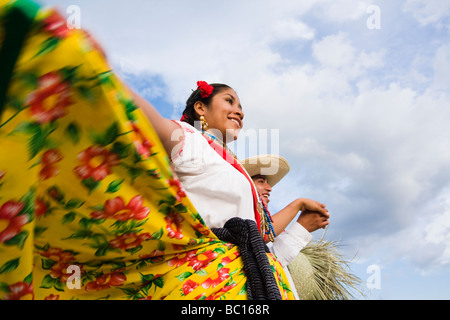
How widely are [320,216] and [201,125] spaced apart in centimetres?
91

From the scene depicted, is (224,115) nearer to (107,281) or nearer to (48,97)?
(107,281)

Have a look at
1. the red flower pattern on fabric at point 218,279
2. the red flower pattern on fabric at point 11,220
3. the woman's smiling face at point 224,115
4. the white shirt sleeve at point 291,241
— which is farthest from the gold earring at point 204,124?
the red flower pattern on fabric at point 11,220

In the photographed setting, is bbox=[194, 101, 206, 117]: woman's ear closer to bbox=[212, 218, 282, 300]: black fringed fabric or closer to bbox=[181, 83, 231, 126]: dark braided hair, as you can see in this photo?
bbox=[181, 83, 231, 126]: dark braided hair

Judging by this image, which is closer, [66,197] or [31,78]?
[31,78]

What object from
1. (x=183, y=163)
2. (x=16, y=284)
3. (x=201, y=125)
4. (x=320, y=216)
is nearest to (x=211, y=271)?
(x=183, y=163)

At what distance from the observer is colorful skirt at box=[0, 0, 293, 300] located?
0.77m

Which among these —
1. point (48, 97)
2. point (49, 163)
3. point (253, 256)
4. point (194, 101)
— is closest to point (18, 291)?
Answer: point (49, 163)

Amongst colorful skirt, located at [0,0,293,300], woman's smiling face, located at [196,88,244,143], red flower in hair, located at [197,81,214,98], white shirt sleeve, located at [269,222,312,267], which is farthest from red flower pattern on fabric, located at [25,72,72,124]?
white shirt sleeve, located at [269,222,312,267]

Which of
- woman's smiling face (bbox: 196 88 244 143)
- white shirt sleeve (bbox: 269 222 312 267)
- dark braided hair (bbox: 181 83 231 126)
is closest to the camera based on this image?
woman's smiling face (bbox: 196 88 244 143)

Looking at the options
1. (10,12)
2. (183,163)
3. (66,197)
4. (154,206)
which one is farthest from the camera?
(183,163)

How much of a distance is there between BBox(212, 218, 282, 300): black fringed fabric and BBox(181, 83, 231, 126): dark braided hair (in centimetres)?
100
